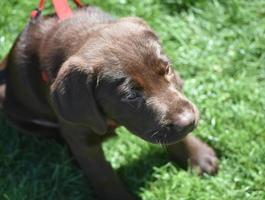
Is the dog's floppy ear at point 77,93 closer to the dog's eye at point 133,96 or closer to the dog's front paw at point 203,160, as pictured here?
the dog's eye at point 133,96

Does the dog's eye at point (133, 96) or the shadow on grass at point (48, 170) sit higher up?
the dog's eye at point (133, 96)

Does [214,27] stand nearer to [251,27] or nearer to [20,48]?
[251,27]

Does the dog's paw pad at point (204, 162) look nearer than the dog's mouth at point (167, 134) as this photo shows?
No

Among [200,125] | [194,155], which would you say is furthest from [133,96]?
[200,125]

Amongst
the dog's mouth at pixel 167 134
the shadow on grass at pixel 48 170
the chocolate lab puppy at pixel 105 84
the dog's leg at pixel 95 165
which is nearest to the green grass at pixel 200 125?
the shadow on grass at pixel 48 170

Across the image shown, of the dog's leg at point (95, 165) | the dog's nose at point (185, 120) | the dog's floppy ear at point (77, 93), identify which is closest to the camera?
the dog's nose at point (185, 120)

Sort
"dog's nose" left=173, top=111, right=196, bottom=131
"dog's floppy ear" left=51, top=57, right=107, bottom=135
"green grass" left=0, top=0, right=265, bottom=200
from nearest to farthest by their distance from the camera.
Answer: "dog's nose" left=173, top=111, right=196, bottom=131
"dog's floppy ear" left=51, top=57, right=107, bottom=135
"green grass" left=0, top=0, right=265, bottom=200

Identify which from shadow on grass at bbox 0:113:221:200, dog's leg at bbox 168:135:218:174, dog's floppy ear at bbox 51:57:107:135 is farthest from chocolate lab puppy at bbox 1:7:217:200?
dog's leg at bbox 168:135:218:174

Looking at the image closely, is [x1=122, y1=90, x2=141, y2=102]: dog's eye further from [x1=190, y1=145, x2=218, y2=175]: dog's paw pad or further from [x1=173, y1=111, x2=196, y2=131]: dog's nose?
[x1=190, y1=145, x2=218, y2=175]: dog's paw pad
